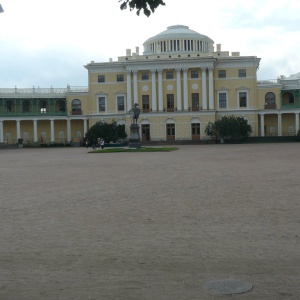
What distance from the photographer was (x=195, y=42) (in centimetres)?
8762

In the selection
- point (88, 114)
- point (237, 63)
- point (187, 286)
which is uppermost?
point (237, 63)

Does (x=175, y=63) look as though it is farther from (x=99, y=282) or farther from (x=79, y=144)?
(x=99, y=282)

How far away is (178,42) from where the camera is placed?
8700 cm

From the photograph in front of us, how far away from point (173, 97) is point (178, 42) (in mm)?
10768

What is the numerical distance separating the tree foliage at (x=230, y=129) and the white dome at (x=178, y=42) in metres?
17.1

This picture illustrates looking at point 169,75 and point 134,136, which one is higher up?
point 169,75

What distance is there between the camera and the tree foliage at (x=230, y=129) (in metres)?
73.4

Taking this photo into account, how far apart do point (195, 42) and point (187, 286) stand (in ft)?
274

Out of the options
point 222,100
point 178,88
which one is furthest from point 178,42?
point 222,100

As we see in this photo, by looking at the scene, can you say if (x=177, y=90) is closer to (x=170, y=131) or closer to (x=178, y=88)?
(x=178, y=88)

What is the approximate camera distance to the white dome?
285 feet

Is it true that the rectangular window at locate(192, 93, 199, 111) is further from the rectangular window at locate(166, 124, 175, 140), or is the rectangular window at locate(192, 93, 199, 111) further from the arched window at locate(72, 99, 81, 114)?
the arched window at locate(72, 99, 81, 114)

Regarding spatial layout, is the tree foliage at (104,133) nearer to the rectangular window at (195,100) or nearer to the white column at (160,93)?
the white column at (160,93)

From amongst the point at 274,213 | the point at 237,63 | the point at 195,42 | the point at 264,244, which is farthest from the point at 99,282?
the point at 195,42
